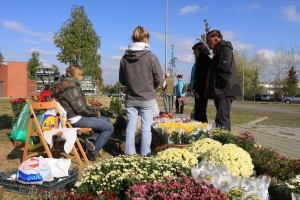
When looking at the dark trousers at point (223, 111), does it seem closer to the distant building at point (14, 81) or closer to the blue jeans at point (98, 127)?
the blue jeans at point (98, 127)

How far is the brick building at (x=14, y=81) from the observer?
233ft

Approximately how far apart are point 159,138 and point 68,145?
1.73m

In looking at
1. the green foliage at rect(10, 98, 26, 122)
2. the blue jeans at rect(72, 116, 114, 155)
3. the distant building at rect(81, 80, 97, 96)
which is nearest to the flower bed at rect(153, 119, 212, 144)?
the blue jeans at rect(72, 116, 114, 155)

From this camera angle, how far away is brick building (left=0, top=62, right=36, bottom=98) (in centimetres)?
7088

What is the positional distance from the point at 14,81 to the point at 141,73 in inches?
3017

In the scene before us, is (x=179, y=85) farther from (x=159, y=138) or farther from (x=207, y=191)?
(x=207, y=191)

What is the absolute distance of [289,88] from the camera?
5150 centimetres

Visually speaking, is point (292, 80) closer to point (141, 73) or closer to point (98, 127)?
point (98, 127)

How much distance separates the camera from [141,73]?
4363mm

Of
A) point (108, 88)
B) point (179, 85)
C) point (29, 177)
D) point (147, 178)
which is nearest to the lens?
point (147, 178)

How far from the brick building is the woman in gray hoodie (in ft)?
242

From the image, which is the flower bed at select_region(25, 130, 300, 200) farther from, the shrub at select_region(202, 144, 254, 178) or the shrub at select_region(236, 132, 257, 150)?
the shrub at select_region(236, 132, 257, 150)

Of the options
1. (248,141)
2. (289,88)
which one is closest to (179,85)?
(248,141)

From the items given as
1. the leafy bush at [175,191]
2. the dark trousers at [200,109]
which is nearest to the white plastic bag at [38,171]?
the leafy bush at [175,191]
